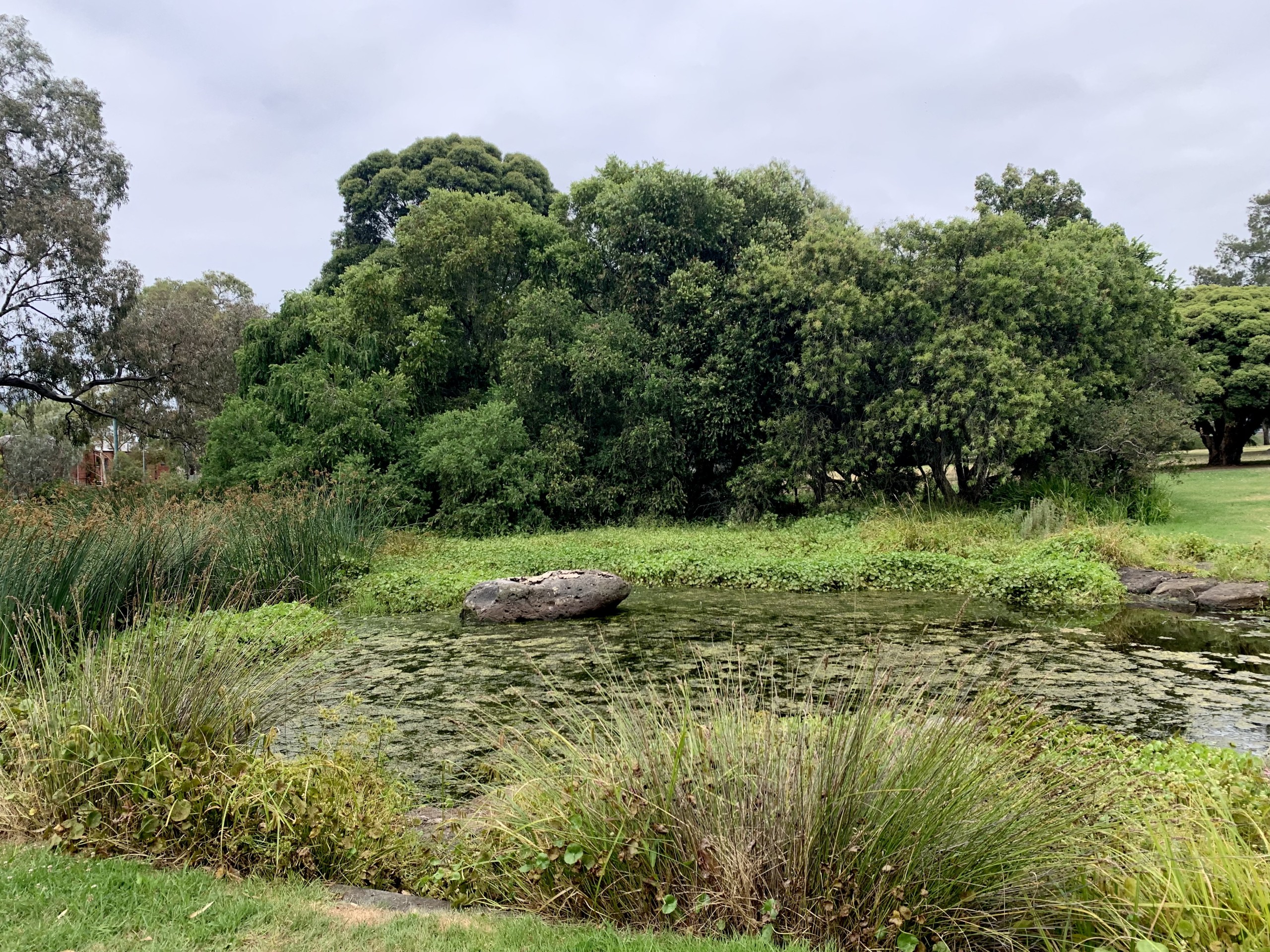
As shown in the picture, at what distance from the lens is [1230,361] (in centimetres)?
2362

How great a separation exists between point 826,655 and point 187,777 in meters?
4.68

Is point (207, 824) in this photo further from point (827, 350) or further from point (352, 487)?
point (827, 350)

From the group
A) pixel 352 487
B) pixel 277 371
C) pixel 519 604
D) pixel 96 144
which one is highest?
pixel 96 144

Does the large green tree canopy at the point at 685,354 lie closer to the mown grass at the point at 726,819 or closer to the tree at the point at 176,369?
the tree at the point at 176,369

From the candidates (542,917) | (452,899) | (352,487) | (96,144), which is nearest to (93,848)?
(452,899)

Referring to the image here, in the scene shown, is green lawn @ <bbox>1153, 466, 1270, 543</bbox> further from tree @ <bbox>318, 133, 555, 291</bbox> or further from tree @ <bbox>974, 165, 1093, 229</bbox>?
tree @ <bbox>318, 133, 555, 291</bbox>

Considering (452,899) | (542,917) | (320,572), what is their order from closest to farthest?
(542,917) < (452,899) < (320,572)

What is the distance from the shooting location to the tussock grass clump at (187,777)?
351 centimetres

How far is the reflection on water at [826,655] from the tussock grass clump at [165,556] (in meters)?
1.42

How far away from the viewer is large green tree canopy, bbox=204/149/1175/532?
1559 cm

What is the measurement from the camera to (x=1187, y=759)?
4199 millimetres

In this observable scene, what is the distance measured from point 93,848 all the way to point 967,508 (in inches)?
602

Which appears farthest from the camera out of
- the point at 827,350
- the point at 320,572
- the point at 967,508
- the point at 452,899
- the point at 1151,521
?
the point at 827,350

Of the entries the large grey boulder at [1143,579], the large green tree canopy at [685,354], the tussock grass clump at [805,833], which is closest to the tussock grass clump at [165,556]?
the tussock grass clump at [805,833]
